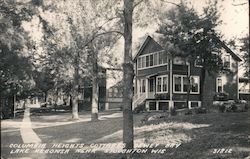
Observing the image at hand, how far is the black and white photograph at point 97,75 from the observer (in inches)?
350

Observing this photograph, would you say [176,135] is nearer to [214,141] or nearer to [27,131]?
[214,141]

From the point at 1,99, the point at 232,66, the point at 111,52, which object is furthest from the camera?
the point at 232,66

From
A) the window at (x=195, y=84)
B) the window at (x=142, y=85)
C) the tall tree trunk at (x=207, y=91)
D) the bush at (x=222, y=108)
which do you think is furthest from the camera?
the window at (x=142, y=85)

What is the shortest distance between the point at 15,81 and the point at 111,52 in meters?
6.71

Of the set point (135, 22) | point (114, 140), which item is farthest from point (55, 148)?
point (135, 22)

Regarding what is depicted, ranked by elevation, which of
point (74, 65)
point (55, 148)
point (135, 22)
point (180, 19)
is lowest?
point (55, 148)

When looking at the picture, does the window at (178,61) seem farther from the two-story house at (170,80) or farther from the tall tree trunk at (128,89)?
the tall tree trunk at (128,89)

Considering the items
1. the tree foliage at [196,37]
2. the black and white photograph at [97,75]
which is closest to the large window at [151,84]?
the tree foliage at [196,37]

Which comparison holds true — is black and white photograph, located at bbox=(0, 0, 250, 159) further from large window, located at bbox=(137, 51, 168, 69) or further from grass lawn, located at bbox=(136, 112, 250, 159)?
large window, located at bbox=(137, 51, 168, 69)

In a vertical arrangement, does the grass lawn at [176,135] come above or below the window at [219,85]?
below

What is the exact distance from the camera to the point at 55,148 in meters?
9.38

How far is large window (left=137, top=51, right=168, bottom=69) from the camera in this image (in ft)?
86.8

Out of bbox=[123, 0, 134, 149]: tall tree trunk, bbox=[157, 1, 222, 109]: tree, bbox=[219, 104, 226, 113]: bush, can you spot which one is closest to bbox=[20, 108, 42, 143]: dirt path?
bbox=[123, 0, 134, 149]: tall tree trunk

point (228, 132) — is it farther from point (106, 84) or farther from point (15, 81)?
point (106, 84)
